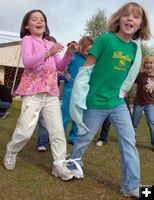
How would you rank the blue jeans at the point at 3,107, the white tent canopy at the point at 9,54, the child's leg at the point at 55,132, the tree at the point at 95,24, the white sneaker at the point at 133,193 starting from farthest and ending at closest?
1. the tree at the point at 95,24
2. the white tent canopy at the point at 9,54
3. the blue jeans at the point at 3,107
4. the child's leg at the point at 55,132
5. the white sneaker at the point at 133,193

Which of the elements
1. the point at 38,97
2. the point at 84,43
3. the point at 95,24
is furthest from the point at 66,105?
the point at 95,24

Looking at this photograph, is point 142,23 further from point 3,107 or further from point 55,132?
point 3,107

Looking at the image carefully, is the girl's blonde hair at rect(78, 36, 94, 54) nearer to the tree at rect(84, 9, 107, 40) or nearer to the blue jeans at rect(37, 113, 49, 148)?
the blue jeans at rect(37, 113, 49, 148)

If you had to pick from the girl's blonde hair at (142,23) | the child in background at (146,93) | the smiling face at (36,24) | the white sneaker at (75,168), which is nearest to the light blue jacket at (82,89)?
the girl's blonde hair at (142,23)

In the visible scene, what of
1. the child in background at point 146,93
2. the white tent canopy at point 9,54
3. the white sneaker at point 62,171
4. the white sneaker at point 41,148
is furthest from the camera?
the white tent canopy at point 9,54

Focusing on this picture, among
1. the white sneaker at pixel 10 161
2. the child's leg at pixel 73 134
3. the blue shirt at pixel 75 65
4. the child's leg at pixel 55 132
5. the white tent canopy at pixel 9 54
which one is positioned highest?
the blue shirt at pixel 75 65

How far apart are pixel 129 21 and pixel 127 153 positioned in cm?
132

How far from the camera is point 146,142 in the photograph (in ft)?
26.9

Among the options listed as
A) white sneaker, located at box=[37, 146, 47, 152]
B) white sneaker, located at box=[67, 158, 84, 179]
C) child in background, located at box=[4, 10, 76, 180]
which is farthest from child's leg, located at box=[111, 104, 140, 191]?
white sneaker, located at box=[37, 146, 47, 152]

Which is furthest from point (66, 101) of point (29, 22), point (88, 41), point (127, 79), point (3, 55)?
point (3, 55)

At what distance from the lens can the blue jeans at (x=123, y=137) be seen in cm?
417

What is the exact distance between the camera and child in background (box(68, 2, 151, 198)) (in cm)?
421

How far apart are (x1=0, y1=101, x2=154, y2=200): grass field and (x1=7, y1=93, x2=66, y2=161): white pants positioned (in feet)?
1.05

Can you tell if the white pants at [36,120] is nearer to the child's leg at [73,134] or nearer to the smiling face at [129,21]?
the smiling face at [129,21]
